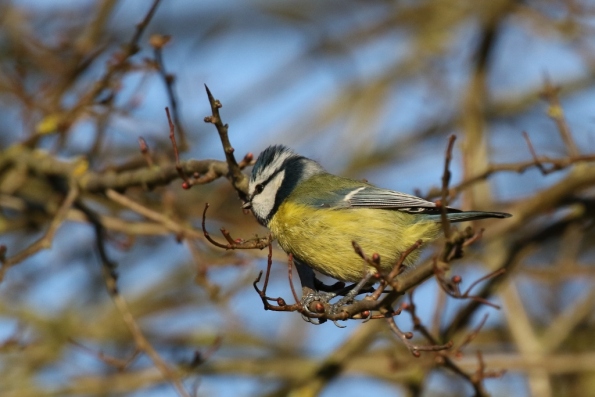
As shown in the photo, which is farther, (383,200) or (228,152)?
(383,200)

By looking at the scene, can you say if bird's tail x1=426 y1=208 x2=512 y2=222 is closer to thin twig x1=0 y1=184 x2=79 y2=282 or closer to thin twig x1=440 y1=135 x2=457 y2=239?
thin twig x1=440 y1=135 x2=457 y2=239

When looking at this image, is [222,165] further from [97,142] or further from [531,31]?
[531,31]

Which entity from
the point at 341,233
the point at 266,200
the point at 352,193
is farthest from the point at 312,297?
the point at 352,193

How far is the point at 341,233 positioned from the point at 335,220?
0.27ft

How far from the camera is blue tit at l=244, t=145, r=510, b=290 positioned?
10.5ft

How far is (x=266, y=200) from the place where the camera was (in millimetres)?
3395

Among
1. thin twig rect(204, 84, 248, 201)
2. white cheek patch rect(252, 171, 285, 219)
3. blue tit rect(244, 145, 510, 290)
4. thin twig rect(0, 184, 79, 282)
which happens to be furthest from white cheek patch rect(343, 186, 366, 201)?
thin twig rect(0, 184, 79, 282)

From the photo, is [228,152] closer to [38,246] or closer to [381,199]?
[381,199]

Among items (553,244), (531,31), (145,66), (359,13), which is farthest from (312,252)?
(359,13)

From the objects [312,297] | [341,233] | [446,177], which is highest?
[446,177]

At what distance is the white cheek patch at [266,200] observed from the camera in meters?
3.35

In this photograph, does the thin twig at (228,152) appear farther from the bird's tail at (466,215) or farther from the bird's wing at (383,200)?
the bird's tail at (466,215)

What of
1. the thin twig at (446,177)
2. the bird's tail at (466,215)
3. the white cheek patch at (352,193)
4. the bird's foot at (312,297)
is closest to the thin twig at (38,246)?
the bird's foot at (312,297)

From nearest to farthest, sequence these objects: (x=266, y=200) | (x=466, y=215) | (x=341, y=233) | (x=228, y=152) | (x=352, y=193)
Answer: (x=228, y=152)
(x=466, y=215)
(x=341, y=233)
(x=266, y=200)
(x=352, y=193)
